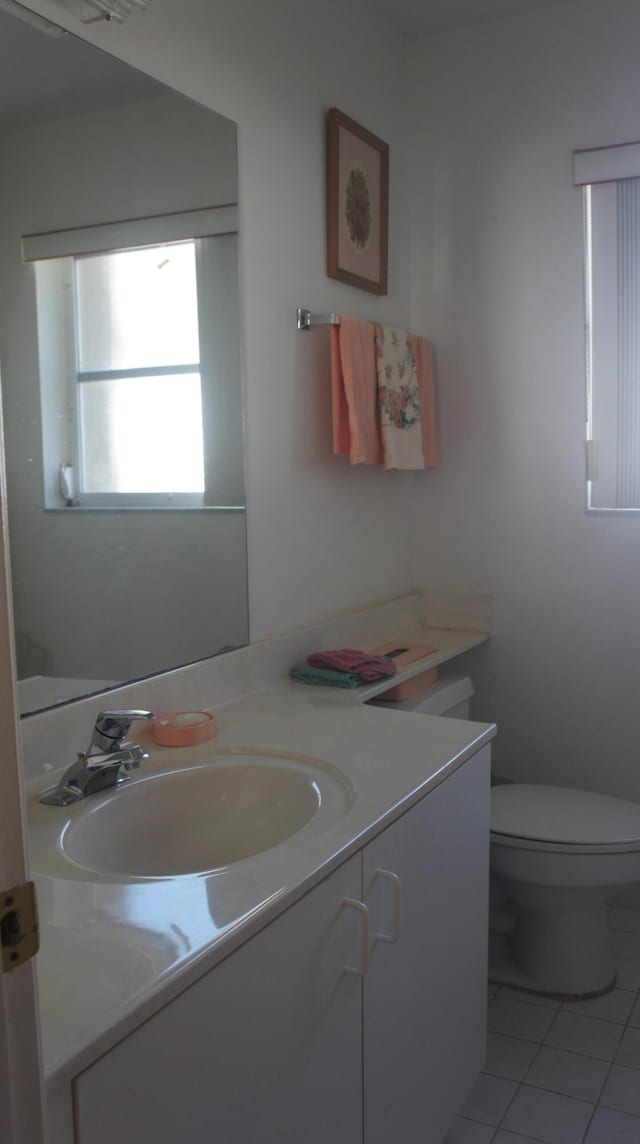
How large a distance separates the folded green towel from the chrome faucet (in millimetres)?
602

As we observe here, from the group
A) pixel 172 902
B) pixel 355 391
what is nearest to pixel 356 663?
pixel 355 391

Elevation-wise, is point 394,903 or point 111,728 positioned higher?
point 111,728

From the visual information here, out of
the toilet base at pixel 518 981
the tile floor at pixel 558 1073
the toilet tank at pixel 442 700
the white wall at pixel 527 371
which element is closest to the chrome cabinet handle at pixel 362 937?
the tile floor at pixel 558 1073

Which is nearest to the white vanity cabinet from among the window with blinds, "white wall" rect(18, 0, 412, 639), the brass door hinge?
the brass door hinge

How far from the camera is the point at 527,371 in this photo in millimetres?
2566

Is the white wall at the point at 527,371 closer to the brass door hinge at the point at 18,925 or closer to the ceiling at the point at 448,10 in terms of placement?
the ceiling at the point at 448,10

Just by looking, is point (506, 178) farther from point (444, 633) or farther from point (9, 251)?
point (9, 251)

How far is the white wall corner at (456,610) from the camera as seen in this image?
105 inches

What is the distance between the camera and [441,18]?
249cm

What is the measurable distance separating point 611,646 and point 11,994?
215cm

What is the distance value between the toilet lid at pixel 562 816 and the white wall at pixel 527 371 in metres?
0.27

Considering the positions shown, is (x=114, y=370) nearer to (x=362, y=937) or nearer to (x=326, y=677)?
(x=326, y=677)

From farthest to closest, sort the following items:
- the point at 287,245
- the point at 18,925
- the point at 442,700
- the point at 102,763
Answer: the point at 442,700 → the point at 287,245 → the point at 102,763 → the point at 18,925

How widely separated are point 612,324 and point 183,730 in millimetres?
1602
